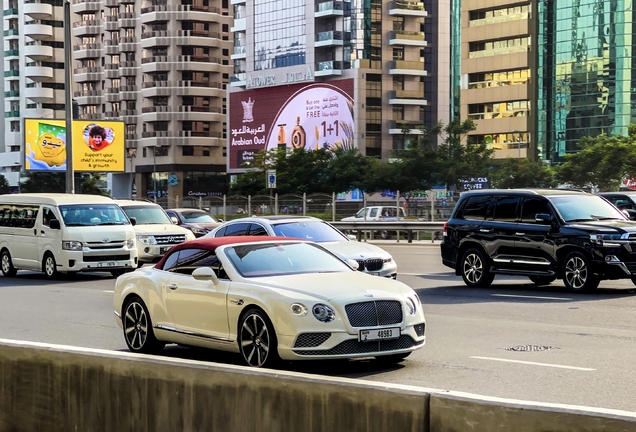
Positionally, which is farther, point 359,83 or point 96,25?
point 96,25

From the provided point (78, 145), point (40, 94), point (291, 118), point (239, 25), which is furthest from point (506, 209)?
point (40, 94)

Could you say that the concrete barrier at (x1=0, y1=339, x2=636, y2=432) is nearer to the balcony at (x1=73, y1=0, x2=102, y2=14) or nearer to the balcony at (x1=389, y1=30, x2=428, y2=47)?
the balcony at (x1=389, y1=30, x2=428, y2=47)

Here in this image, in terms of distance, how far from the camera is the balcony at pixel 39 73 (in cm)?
13629

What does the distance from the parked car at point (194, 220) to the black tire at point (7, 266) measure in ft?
26.1

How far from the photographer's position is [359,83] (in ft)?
358

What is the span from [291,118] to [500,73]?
22.1m

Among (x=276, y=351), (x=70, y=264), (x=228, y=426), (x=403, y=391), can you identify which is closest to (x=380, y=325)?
(x=276, y=351)

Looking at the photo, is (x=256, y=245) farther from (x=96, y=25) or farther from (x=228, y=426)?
(x=96, y=25)

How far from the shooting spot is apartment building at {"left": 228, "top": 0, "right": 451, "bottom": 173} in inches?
4323

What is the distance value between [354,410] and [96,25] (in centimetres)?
13103

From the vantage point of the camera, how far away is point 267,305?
10.1 metres

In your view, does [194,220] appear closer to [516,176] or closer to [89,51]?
[516,176]

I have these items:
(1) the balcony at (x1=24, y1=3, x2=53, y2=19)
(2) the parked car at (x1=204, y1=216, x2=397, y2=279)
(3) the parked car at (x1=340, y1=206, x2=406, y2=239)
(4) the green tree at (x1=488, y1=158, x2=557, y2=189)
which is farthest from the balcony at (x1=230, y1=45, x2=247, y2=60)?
(2) the parked car at (x1=204, y1=216, x2=397, y2=279)

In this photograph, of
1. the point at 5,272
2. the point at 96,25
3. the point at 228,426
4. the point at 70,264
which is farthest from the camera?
the point at 96,25
